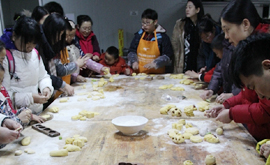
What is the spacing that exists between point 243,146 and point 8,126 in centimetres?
150

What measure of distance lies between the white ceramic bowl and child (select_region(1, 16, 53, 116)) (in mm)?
704

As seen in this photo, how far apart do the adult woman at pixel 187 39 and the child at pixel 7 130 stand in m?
3.49

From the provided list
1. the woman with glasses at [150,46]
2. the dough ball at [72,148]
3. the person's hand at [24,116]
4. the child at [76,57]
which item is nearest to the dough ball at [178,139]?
the dough ball at [72,148]

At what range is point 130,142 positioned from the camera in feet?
5.41

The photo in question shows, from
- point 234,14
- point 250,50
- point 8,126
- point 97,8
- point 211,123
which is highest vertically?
point 97,8

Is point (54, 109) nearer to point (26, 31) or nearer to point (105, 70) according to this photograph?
point (26, 31)

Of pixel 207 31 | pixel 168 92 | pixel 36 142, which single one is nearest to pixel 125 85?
pixel 168 92

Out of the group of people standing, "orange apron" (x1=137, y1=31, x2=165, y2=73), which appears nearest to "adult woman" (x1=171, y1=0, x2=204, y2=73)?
the group of people standing

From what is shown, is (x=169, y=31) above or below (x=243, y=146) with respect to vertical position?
above

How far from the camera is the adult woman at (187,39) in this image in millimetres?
4250

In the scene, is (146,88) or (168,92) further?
(146,88)

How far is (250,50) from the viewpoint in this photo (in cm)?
128

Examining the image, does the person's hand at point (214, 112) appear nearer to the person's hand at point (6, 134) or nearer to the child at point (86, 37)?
the person's hand at point (6, 134)

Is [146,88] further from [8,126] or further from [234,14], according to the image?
[8,126]
